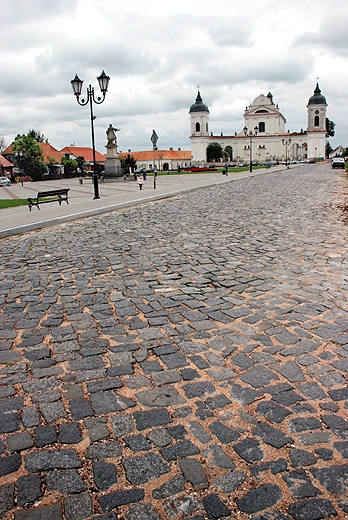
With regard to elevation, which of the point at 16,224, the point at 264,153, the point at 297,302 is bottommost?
the point at 297,302

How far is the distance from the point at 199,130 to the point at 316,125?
32019 millimetres

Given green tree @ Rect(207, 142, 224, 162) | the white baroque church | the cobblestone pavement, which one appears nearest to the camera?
the cobblestone pavement

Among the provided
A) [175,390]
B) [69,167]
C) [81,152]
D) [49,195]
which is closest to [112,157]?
[49,195]

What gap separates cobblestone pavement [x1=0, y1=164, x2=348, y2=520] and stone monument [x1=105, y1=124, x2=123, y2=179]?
35932 mm

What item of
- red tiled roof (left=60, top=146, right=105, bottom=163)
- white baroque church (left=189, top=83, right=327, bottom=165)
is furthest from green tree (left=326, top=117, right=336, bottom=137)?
red tiled roof (left=60, top=146, right=105, bottom=163)

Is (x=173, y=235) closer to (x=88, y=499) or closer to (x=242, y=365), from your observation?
(x=242, y=365)

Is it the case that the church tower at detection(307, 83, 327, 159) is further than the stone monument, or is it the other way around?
the church tower at detection(307, 83, 327, 159)

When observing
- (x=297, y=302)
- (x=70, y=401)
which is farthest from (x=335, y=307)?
(x=70, y=401)

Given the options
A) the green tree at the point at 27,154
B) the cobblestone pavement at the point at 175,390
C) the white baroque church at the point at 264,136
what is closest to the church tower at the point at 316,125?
the white baroque church at the point at 264,136

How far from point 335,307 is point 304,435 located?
8.30ft

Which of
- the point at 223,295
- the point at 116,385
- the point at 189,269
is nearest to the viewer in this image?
the point at 116,385

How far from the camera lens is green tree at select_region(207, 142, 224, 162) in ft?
392

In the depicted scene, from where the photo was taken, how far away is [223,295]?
18.4 feet

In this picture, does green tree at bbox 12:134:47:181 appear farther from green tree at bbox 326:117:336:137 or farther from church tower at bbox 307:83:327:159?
green tree at bbox 326:117:336:137
